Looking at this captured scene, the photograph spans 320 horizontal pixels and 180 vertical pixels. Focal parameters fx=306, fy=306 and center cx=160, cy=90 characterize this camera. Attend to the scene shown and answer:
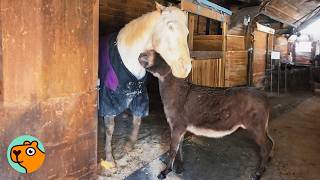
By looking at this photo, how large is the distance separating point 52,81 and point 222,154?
2716 mm

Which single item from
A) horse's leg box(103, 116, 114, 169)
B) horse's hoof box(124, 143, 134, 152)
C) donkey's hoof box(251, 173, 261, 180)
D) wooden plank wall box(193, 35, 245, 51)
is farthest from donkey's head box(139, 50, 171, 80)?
wooden plank wall box(193, 35, 245, 51)

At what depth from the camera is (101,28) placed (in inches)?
210

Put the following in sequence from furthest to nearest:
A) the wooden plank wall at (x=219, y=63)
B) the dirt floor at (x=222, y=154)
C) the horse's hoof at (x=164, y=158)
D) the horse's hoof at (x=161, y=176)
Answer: the wooden plank wall at (x=219, y=63), the horse's hoof at (x=164, y=158), the dirt floor at (x=222, y=154), the horse's hoof at (x=161, y=176)

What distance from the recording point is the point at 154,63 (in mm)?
3383

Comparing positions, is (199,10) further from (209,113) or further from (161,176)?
(161,176)

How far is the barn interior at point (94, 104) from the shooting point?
2.24 m

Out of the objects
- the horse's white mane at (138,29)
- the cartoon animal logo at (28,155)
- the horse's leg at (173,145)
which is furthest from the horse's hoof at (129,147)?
the cartoon animal logo at (28,155)

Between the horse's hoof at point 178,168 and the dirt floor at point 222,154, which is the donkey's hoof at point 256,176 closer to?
the dirt floor at point 222,154

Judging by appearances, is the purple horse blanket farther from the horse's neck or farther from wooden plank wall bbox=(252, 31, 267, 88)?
wooden plank wall bbox=(252, 31, 267, 88)

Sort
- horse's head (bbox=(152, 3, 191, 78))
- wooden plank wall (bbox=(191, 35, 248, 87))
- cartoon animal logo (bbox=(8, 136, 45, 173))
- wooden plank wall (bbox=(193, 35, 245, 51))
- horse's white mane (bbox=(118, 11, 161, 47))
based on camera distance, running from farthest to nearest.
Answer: wooden plank wall (bbox=(193, 35, 245, 51)) → wooden plank wall (bbox=(191, 35, 248, 87)) → horse's white mane (bbox=(118, 11, 161, 47)) → horse's head (bbox=(152, 3, 191, 78)) → cartoon animal logo (bbox=(8, 136, 45, 173))

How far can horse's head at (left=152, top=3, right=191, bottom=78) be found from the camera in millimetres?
3072

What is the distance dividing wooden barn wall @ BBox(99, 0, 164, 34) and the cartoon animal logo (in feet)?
10.8

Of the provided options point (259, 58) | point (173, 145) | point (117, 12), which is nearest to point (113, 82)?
point (173, 145)

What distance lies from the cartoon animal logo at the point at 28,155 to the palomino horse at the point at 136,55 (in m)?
1.18
